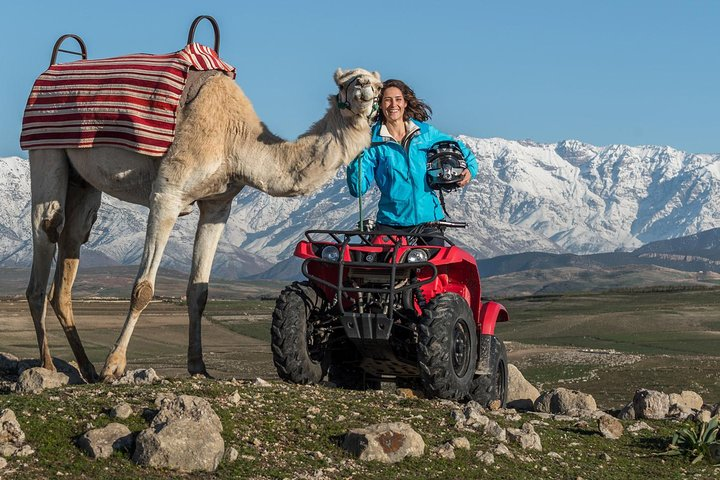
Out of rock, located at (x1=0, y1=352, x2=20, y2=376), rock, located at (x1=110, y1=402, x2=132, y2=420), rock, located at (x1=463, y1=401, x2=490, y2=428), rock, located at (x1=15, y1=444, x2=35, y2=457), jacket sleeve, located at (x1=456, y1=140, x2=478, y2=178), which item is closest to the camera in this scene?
rock, located at (x1=15, y1=444, x2=35, y2=457)

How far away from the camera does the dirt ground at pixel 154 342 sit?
35188 millimetres

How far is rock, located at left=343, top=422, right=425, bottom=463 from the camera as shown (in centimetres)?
866

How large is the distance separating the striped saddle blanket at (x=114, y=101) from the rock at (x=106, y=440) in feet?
14.7

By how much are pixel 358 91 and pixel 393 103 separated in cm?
59

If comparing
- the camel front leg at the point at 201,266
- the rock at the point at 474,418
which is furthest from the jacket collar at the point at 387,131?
the rock at the point at 474,418

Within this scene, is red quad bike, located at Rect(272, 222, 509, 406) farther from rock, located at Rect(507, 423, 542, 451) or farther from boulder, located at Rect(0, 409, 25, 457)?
boulder, located at Rect(0, 409, 25, 457)

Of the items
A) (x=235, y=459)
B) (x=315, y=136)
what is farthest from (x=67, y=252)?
(x=235, y=459)

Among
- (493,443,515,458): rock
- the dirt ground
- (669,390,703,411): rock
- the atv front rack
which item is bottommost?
the dirt ground

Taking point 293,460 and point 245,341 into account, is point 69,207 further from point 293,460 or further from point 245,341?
point 245,341

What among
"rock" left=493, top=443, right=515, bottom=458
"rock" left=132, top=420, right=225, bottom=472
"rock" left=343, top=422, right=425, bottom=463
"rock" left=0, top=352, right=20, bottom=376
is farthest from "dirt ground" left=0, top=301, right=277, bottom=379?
"rock" left=132, top=420, right=225, bottom=472

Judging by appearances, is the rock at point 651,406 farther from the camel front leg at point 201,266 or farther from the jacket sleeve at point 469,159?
the camel front leg at point 201,266

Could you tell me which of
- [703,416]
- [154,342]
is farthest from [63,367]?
[154,342]

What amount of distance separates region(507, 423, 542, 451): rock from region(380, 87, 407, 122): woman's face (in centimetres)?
373

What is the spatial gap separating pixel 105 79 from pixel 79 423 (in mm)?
5436
